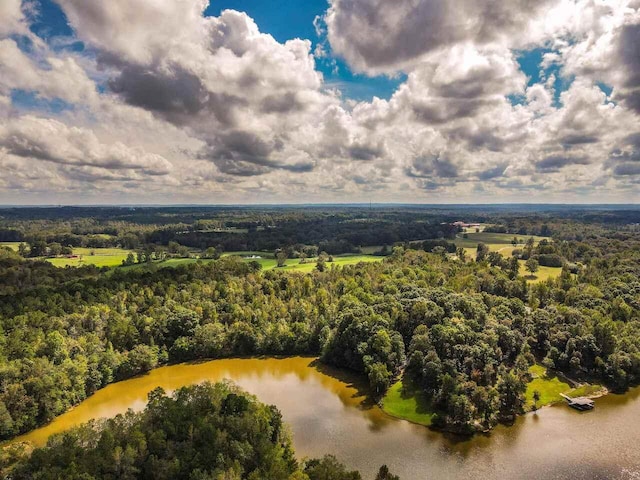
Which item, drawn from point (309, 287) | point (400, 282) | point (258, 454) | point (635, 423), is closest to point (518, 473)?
point (635, 423)

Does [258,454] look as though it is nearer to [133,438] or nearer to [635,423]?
[133,438]

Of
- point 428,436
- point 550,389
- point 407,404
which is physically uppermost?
point 550,389

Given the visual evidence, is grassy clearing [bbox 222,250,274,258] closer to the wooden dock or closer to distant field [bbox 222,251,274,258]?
distant field [bbox 222,251,274,258]

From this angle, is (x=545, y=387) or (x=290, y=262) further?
(x=290, y=262)

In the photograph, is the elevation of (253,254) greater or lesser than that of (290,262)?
lesser

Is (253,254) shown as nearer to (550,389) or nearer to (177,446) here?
(550,389)

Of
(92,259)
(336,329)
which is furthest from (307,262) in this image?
(92,259)

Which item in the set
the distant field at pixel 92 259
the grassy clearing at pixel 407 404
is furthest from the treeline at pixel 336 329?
the distant field at pixel 92 259
